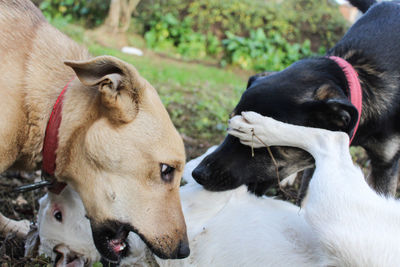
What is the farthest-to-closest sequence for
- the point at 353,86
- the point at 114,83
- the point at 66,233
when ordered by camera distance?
1. the point at 353,86
2. the point at 66,233
3. the point at 114,83

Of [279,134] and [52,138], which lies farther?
[279,134]

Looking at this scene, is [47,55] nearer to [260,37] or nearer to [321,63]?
[321,63]

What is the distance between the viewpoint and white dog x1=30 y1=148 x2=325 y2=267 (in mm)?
2400

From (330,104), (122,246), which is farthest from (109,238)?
(330,104)

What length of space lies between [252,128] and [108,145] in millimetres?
1107

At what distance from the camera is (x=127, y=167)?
2459 mm

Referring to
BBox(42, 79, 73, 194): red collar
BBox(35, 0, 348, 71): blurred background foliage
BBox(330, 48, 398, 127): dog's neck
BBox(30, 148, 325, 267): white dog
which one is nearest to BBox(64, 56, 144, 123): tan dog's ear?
BBox(42, 79, 73, 194): red collar

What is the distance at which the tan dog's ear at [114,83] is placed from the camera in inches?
87.9

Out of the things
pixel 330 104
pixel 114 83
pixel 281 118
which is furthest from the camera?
pixel 281 118

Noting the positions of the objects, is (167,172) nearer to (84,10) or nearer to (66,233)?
(66,233)

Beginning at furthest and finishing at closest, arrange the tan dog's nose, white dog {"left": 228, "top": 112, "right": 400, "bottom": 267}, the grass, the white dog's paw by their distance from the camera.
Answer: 1. the grass
2. the white dog's paw
3. the tan dog's nose
4. white dog {"left": 228, "top": 112, "right": 400, "bottom": 267}

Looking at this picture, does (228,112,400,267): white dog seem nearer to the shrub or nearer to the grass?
the grass

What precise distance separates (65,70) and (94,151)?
0.69 meters

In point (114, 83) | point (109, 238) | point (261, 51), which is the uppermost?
point (114, 83)
